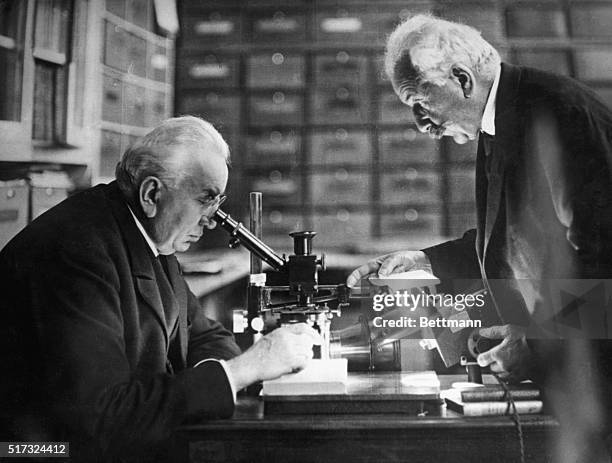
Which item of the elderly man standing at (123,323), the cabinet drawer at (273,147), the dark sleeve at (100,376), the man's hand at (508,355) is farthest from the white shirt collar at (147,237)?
the man's hand at (508,355)

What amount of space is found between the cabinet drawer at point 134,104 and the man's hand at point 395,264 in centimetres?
89

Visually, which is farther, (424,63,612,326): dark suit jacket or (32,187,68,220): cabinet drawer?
(32,187,68,220): cabinet drawer

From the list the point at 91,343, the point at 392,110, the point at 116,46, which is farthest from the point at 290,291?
the point at 116,46

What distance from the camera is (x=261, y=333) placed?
174 cm

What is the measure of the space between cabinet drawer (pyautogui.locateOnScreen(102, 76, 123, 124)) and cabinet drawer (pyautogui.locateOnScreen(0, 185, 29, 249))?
372 mm

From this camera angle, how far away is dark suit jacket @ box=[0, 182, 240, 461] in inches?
52.1

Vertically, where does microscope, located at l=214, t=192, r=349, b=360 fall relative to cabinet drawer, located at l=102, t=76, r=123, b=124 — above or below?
below

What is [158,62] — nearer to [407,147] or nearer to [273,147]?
[273,147]

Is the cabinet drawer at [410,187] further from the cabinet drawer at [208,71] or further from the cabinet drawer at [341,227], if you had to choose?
the cabinet drawer at [208,71]

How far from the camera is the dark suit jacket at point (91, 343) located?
4.34 feet

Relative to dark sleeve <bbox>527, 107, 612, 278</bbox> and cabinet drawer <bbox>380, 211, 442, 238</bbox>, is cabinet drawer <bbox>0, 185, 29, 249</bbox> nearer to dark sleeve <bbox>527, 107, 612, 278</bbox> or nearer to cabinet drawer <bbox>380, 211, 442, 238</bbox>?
cabinet drawer <bbox>380, 211, 442, 238</bbox>

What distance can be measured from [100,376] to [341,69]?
4.06 ft

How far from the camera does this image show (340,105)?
187 cm

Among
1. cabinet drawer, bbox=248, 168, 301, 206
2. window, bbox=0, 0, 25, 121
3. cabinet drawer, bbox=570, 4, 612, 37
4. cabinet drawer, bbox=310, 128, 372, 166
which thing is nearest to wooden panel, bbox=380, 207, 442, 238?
cabinet drawer, bbox=310, 128, 372, 166
